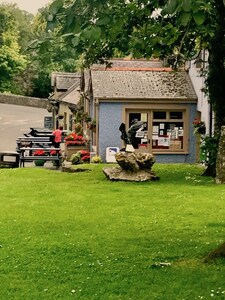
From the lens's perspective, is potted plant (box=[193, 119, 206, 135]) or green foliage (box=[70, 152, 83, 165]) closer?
potted plant (box=[193, 119, 206, 135])

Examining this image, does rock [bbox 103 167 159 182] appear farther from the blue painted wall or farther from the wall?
the blue painted wall

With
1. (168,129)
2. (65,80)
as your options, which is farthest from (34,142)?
(65,80)

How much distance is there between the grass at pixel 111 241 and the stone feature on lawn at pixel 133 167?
1.08 meters

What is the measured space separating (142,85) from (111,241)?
1867cm

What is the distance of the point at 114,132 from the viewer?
2830 cm

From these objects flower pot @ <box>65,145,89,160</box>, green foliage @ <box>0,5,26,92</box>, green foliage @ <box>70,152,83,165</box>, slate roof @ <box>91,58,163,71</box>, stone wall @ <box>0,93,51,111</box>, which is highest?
green foliage @ <box>0,5,26,92</box>

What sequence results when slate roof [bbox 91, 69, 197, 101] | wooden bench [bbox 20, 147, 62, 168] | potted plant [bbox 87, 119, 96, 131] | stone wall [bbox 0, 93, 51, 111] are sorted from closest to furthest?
wooden bench [bbox 20, 147, 62, 168], slate roof [bbox 91, 69, 197, 101], potted plant [bbox 87, 119, 96, 131], stone wall [bbox 0, 93, 51, 111]

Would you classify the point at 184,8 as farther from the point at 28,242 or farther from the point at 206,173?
the point at 206,173

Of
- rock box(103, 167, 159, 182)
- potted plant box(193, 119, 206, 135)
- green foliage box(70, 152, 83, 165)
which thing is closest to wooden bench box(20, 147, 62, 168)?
green foliage box(70, 152, 83, 165)

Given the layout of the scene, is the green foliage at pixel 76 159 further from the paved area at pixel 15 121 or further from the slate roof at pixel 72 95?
the slate roof at pixel 72 95

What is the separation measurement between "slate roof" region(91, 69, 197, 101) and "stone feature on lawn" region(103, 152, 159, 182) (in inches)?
344

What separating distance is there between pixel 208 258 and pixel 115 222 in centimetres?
341

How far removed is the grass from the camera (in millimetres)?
7836

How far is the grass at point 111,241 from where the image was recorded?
7836 millimetres
